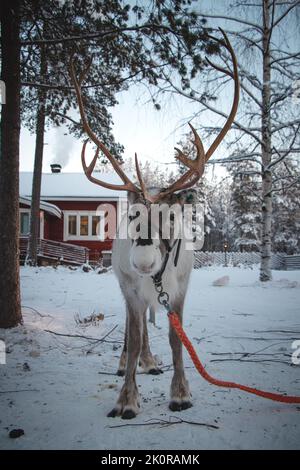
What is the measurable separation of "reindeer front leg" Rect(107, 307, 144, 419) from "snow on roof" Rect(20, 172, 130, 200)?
72.6 feet

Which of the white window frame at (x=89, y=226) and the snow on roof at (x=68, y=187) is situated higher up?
the snow on roof at (x=68, y=187)

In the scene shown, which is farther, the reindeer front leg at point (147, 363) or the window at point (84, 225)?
the window at point (84, 225)

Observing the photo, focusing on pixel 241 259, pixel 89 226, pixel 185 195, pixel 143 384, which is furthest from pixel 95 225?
pixel 185 195

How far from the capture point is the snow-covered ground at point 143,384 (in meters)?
2.04

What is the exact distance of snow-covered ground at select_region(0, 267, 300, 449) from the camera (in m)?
2.04

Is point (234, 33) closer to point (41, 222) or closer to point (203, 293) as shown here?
point (203, 293)

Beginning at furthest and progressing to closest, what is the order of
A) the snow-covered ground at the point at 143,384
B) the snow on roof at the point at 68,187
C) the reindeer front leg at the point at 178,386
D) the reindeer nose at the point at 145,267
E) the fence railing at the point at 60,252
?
the snow on roof at the point at 68,187 → the fence railing at the point at 60,252 → the reindeer front leg at the point at 178,386 → the reindeer nose at the point at 145,267 → the snow-covered ground at the point at 143,384

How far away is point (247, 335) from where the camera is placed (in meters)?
4.58

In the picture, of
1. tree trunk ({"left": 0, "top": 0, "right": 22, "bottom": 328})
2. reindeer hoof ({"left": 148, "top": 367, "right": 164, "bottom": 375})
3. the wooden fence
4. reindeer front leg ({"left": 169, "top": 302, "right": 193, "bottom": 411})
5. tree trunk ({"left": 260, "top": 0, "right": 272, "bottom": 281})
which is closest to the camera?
reindeer front leg ({"left": 169, "top": 302, "right": 193, "bottom": 411})

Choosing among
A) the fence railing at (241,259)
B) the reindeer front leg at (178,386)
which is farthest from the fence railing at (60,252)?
the reindeer front leg at (178,386)

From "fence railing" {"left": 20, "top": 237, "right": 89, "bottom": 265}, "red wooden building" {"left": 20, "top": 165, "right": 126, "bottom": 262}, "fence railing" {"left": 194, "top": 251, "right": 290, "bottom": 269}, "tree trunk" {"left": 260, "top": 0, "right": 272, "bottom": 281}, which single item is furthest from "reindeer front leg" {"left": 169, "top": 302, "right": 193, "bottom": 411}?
"red wooden building" {"left": 20, "top": 165, "right": 126, "bottom": 262}

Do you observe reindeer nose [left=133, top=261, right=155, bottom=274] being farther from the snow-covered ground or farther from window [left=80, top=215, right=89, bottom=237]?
window [left=80, top=215, right=89, bottom=237]

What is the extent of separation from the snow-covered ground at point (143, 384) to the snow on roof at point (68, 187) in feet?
63.7

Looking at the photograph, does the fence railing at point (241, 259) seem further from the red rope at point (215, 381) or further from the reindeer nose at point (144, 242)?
the reindeer nose at point (144, 242)
